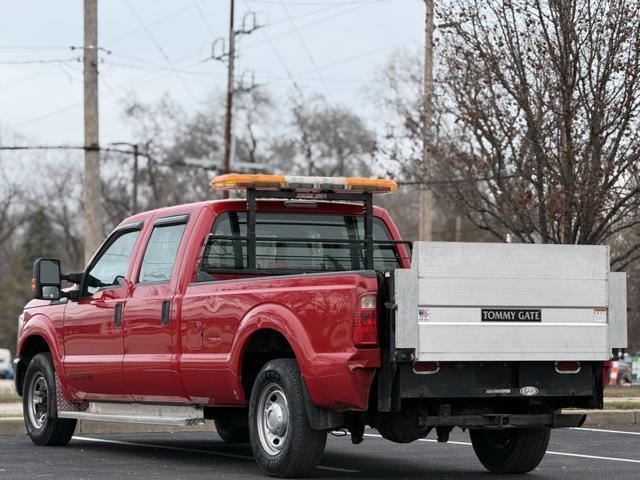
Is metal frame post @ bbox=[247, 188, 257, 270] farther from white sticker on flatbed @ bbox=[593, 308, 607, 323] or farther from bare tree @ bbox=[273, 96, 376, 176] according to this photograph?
bare tree @ bbox=[273, 96, 376, 176]

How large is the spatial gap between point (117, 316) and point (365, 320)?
11.5ft

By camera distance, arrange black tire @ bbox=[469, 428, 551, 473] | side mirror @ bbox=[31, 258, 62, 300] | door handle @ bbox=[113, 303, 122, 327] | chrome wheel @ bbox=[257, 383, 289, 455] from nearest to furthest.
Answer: chrome wheel @ bbox=[257, 383, 289, 455], black tire @ bbox=[469, 428, 551, 473], door handle @ bbox=[113, 303, 122, 327], side mirror @ bbox=[31, 258, 62, 300]

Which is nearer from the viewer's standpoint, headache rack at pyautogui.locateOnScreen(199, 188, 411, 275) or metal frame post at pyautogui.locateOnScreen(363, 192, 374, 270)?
headache rack at pyautogui.locateOnScreen(199, 188, 411, 275)

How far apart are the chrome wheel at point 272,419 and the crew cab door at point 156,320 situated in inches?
45.1

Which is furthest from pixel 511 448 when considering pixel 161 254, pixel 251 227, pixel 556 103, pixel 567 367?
pixel 556 103

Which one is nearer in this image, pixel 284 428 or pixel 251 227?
pixel 284 428

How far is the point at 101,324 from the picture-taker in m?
12.1

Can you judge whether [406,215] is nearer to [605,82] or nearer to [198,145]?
[198,145]

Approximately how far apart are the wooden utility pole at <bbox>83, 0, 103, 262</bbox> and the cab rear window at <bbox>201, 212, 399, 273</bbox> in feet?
45.6

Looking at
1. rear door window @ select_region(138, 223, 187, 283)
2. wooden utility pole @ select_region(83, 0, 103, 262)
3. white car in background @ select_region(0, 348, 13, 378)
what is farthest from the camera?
white car in background @ select_region(0, 348, 13, 378)

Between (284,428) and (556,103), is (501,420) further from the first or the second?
(556,103)

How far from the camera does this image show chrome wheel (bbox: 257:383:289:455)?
986 centimetres

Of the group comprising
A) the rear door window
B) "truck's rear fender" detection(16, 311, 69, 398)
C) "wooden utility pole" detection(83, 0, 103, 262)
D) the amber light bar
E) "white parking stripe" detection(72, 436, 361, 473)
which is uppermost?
"wooden utility pole" detection(83, 0, 103, 262)

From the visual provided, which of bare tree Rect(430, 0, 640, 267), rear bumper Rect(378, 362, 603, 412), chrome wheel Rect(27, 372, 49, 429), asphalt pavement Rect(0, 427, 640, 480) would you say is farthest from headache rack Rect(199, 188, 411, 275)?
bare tree Rect(430, 0, 640, 267)
